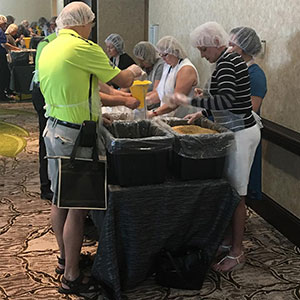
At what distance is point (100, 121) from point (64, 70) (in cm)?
37

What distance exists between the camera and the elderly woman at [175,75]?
317 centimetres

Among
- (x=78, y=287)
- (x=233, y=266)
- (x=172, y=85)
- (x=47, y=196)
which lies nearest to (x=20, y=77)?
(x=47, y=196)

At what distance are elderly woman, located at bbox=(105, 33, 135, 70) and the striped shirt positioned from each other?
7.71 ft

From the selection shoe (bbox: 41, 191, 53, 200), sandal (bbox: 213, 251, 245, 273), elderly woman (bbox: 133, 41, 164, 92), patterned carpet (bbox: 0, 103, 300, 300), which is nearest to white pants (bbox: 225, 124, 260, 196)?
sandal (bbox: 213, 251, 245, 273)

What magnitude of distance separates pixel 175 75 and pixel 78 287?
1.66 metres

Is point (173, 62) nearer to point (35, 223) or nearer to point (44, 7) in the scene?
point (35, 223)

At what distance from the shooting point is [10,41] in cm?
881

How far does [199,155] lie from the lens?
2.36m

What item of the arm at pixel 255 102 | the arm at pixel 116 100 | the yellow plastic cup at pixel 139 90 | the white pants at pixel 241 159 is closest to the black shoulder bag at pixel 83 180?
the arm at pixel 116 100

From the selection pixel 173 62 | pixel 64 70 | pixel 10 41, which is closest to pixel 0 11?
pixel 10 41

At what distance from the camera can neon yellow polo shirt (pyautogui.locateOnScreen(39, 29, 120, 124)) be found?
2236 millimetres

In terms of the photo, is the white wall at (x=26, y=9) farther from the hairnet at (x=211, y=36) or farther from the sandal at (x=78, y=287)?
the sandal at (x=78, y=287)

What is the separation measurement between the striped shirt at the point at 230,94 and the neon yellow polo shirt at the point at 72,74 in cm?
57

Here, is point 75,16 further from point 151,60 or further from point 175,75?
point 151,60
